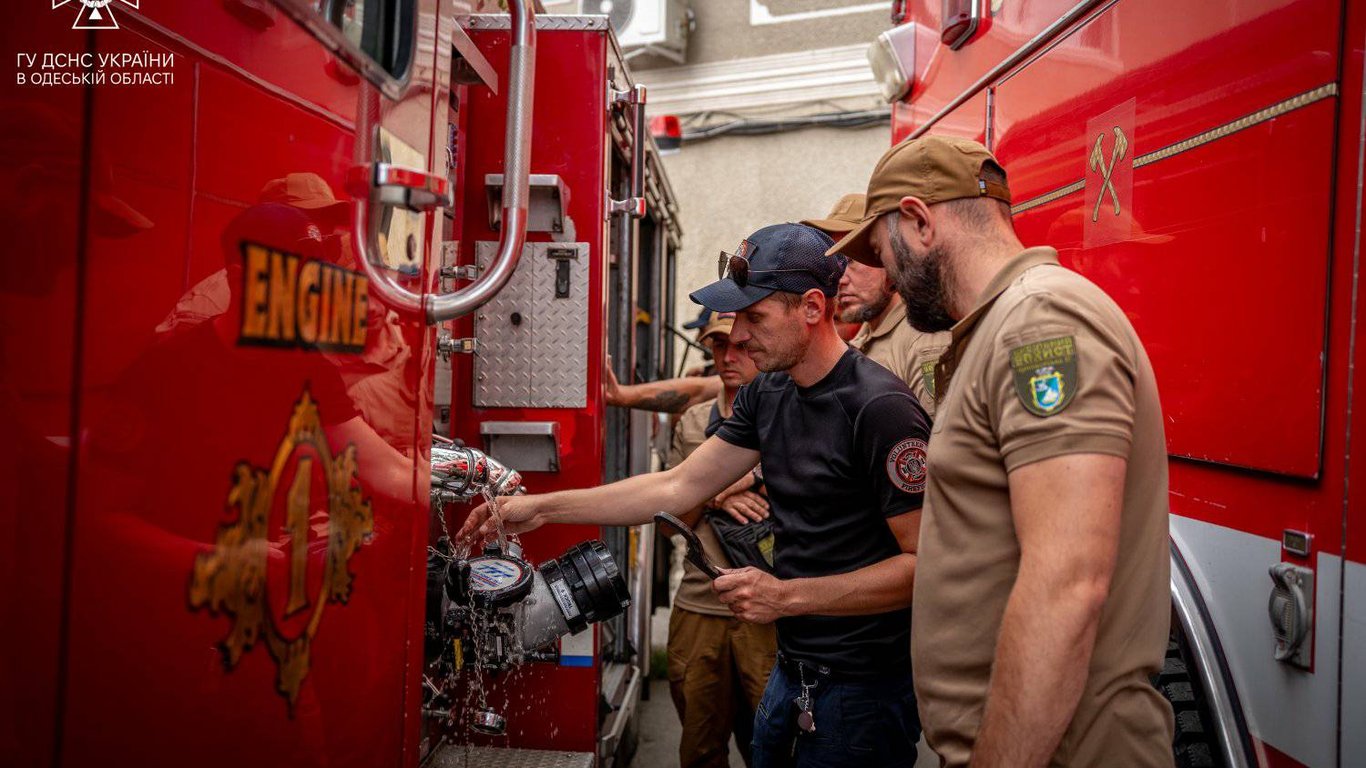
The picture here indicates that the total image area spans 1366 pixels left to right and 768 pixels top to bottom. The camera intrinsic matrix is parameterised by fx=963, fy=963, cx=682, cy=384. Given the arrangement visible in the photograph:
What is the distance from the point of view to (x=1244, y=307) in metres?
1.80

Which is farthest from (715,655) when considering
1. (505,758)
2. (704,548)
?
(505,758)

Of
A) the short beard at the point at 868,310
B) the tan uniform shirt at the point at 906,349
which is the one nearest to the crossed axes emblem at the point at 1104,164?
the tan uniform shirt at the point at 906,349

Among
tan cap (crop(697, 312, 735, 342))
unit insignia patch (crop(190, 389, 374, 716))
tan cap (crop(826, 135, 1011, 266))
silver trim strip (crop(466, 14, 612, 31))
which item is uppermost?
silver trim strip (crop(466, 14, 612, 31))

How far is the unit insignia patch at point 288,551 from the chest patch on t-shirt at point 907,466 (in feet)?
3.45

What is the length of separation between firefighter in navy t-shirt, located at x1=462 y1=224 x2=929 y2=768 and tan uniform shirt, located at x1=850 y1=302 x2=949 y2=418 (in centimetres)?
61

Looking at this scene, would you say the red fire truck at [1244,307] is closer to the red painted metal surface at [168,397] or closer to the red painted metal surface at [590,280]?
the red painted metal surface at [590,280]

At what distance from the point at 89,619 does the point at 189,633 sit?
0.13 m

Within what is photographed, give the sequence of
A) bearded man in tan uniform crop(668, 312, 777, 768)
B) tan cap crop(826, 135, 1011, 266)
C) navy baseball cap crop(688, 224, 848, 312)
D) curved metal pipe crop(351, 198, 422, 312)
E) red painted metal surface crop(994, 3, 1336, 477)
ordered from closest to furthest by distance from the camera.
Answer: curved metal pipe crop(351, 198, 422, 312) → tan cap crop(826, 135, 1011, 266) → red painted metal surface crop(994, 3, 1336, 477) → navy baseball cap crop(688, 224, 848, 312) → bearded man in tan uniform crop(668, 312, 777, 768)

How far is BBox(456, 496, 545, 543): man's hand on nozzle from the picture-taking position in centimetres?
245

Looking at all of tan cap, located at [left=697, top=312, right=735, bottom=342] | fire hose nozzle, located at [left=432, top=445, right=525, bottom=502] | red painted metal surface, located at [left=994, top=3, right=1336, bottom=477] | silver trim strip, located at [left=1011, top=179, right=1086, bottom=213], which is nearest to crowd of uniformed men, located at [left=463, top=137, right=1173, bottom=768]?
fire hose nozzle, located at [left=432, top=445, right=525, bottom=502]

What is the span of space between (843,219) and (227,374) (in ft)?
8.00

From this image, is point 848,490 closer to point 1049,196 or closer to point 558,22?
point 1049,196

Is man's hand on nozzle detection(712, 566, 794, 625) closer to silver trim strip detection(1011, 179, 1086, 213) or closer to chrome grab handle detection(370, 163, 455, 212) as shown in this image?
chrome grab handle detection(370, 163, 455, 212)

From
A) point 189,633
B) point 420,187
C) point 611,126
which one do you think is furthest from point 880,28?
point 189,633
